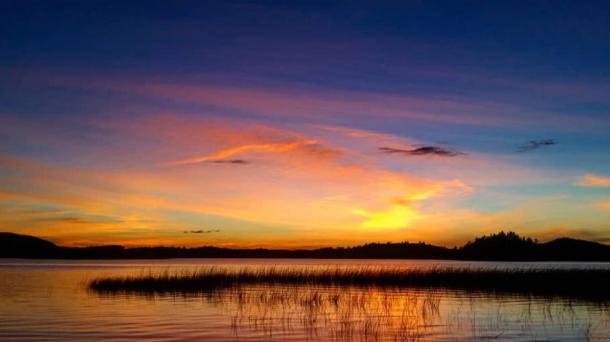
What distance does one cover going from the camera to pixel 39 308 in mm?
29656

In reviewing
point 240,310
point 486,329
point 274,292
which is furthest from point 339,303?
point 486,329

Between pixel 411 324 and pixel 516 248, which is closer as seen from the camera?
pixel 411 324

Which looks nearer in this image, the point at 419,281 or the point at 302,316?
the point at 302,316

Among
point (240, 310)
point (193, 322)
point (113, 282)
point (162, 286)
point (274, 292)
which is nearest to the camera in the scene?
point (193, 322)

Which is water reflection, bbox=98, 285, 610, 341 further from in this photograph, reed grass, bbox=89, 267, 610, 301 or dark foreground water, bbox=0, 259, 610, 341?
reed grass, bbox=89, 267, 610, 301

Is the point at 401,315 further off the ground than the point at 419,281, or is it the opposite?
the point at 419,281

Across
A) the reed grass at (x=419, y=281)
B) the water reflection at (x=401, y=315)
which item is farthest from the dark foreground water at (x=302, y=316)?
the reed grass at (x=419, y=281)

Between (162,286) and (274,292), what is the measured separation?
8001 millimetres

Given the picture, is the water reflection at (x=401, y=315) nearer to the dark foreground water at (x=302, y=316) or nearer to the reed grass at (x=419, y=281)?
the dark foreground water at (x=302, y=316)

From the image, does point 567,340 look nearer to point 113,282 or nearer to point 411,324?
point 411,324

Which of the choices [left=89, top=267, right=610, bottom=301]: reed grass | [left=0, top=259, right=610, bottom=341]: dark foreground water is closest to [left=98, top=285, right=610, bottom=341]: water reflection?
[left=0, top=259, right=610, bottom=341]: dark foreground water

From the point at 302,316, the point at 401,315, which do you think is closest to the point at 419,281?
the point at 401,315

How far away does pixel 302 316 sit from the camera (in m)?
26.9

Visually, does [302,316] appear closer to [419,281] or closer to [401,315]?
[401,315]
